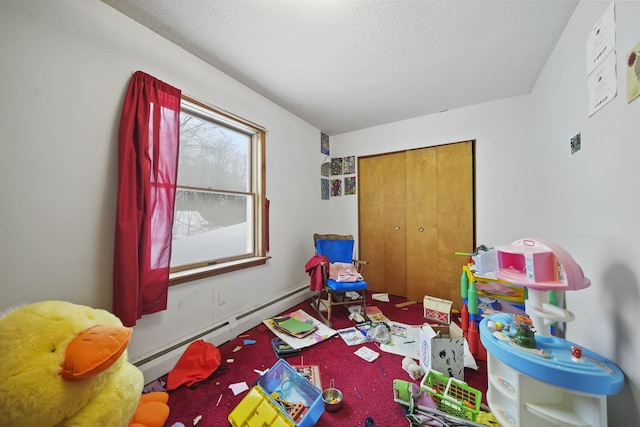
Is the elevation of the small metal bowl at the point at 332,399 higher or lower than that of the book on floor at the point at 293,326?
lower

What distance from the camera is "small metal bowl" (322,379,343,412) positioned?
4.13ft

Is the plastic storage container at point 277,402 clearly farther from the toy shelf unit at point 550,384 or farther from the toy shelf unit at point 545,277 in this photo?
the toy shelf unit at point 545,277

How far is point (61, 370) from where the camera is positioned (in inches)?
31.0

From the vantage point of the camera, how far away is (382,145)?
3.15 metres

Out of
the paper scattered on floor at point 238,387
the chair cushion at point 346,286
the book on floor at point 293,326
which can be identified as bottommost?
the paper scattered on floor at point 238,387

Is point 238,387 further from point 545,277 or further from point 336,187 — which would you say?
point 336,187

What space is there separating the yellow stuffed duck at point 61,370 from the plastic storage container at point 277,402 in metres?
0.51

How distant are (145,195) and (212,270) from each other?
2.58 feet

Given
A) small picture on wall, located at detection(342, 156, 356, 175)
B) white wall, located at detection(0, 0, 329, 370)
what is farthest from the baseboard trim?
small picture on wall, located at detection(342, 156, 356, 175)

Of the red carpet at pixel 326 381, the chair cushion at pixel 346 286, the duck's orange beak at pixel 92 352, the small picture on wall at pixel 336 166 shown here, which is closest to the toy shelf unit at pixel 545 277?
the red carpet at pixel 326 381

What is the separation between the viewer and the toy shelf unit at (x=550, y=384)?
823mm

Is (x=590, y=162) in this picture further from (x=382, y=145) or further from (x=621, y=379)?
(x=382, y=145)

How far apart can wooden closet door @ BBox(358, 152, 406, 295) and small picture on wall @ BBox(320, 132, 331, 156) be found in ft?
1.84

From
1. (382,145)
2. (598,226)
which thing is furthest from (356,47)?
(598,226)
